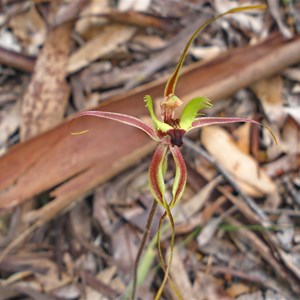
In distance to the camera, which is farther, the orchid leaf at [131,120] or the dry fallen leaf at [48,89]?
the dry fallen leaf at [48,89]

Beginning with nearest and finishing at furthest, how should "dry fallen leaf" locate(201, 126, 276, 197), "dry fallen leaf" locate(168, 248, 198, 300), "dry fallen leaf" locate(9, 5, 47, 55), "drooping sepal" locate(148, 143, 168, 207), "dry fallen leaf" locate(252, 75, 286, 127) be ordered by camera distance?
"drooping sepal" locate(148, 143, 168, 207)
"dry fallen leaf" locate(168, 248, 198, 300)
"dry fallen leaf" locate(201, 126, 276, 197)
"dry fallen leaf" locate(252, 75, 286, 127)
"dry fallen leaf" locate(9, 5, 47, 55)

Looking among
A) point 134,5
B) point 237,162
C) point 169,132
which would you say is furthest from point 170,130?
point 134,5

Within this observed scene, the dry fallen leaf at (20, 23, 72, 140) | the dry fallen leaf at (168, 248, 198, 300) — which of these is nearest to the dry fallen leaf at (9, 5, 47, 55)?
the dry fallen leaf at (20, 23, 72, 140)

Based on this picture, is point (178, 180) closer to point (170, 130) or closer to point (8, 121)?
point (170, 130)

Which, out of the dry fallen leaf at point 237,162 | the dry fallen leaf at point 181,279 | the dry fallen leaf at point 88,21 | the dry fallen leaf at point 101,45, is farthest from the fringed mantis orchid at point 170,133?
the dry fallen leaf at point 88,21

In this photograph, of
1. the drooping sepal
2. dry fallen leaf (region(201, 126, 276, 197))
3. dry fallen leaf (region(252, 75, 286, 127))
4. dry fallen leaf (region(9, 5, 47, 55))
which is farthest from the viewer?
dry fallen leaf (region(9, 5, 47, 55))

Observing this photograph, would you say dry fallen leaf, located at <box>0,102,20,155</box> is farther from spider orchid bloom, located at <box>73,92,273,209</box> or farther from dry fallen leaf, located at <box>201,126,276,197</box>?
spider orchid bloom, located at <box>73,92,273,209</box>

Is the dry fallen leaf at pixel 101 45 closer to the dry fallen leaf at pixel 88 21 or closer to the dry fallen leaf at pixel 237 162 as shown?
the dry fallen leaf at pixel 88 21
